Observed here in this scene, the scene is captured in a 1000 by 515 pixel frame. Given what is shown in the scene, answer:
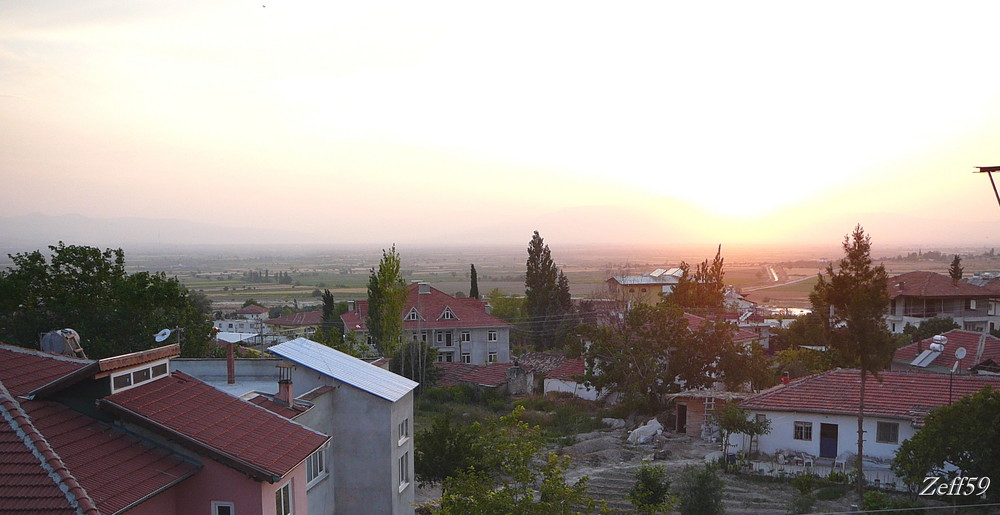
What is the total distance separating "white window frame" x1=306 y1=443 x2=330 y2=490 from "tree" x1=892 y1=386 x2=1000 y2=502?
50.6ft

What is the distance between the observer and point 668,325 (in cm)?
3412

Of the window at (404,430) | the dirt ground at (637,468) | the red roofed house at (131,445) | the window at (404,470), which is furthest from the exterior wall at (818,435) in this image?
the red roofed house at (131,445)

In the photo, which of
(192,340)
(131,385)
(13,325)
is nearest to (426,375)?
(192,340)

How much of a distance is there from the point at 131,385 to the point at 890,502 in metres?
18.6

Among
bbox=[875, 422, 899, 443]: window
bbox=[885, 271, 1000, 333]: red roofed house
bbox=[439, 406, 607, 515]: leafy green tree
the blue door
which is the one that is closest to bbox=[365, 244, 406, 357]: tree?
→ the blue door

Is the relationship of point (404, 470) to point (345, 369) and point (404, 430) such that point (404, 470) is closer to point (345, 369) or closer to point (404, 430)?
point (404, 430)

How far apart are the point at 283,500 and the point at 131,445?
2284 mm

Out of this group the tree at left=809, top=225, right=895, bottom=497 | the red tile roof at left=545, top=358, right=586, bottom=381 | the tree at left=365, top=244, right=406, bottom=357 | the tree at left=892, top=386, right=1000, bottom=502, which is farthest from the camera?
the tree at left=365, top=244, right=406, bottom=357

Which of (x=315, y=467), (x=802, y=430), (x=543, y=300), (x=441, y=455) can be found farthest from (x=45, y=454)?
(x=543, y=300)

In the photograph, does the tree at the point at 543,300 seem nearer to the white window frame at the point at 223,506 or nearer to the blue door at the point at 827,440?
the blue door at the point at 827,440

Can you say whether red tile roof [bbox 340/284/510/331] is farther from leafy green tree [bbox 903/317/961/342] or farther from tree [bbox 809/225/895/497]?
tree [bbox 809/225/895/497]

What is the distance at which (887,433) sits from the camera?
23328 millimetres

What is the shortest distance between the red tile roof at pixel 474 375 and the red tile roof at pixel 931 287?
28724mm

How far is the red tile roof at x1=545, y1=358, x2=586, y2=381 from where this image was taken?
128 ft
